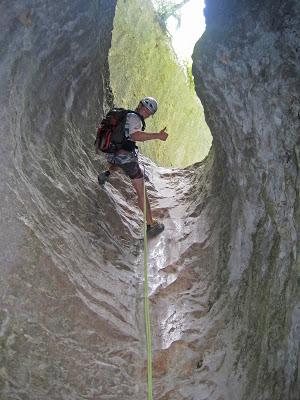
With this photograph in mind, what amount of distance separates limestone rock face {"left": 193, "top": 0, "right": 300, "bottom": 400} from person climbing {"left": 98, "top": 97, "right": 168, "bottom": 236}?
99 cm

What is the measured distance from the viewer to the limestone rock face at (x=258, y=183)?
14.6ft

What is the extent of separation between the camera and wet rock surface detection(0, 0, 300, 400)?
15.4 feet

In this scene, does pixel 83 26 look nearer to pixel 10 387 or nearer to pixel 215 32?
pixel 215 32

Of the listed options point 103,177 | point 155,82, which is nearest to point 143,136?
point 103,177

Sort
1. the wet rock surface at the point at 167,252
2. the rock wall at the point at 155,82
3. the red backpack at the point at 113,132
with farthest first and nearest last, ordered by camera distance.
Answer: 1. the rock wall at the point at 155,82
2. the red backpack at the point at 113,132
3. the wet rock surface at the point at 167,252

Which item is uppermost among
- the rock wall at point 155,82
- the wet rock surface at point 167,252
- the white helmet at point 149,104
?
the rock wall at point 155,82

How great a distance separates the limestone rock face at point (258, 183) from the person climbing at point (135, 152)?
0.99 m

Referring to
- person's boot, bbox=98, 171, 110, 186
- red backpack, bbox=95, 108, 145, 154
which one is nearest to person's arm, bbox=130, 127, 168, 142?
red backpack, bbox=95, 108, 145, 154

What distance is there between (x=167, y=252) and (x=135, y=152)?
6.09 feet

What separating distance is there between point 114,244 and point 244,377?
3.00m

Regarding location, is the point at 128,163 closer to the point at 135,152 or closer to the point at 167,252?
the point at 135,152

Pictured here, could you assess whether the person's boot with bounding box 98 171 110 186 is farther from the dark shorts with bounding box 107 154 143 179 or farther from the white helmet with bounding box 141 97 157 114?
the white helmet with bounding box 141 97 157 114

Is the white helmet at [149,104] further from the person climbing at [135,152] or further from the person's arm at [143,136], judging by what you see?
the person's arm at [143,136]

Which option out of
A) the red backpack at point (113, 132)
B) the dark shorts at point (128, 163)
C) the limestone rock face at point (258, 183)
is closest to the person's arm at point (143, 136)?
the red backpack at point (113, 132)
